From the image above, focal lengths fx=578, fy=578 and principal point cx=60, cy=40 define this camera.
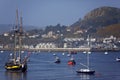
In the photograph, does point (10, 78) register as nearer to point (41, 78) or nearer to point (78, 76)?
point (41, 78)

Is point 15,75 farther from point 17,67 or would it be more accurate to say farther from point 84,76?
point 84,76

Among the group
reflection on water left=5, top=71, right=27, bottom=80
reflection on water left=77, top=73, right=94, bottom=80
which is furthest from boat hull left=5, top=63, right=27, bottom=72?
reflection on water left=77, top=73, right=94, bottom=80

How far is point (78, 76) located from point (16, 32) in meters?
12.6

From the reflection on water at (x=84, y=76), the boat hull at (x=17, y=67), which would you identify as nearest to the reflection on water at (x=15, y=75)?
the boat hull at (x=17, y=67)

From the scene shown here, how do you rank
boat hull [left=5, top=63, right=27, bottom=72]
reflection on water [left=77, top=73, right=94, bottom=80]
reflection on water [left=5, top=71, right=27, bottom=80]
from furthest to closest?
boat hull [left=5, top=63, right=27, bottom=72]
reflection on water [left=77, top=73, right=94, bottom=80]
reflection on water [left=5, top=71, right=27, bottom=80]

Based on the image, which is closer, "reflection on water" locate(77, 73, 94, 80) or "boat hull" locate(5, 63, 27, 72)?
"reflection on water" locate(77, 73, 94, 80)

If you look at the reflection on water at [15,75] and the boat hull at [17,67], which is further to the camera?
the boat hull at [17,67]

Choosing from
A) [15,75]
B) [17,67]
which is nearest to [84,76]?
[15,75]

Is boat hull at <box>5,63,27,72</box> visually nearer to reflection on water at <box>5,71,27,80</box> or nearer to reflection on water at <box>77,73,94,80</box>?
reflection on water at <box>5,71,27,80</box>

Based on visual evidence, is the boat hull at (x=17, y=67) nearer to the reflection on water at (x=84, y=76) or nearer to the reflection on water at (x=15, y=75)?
the reflection on water at (x=15, y=75)

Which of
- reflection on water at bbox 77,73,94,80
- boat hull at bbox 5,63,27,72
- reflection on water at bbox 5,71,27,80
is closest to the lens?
reflection on water at bbox 5,71,27,80

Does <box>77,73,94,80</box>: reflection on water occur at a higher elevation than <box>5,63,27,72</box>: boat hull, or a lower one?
lower

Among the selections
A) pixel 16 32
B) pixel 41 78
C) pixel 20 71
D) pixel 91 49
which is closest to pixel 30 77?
pixel 41 78

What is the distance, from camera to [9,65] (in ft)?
244
